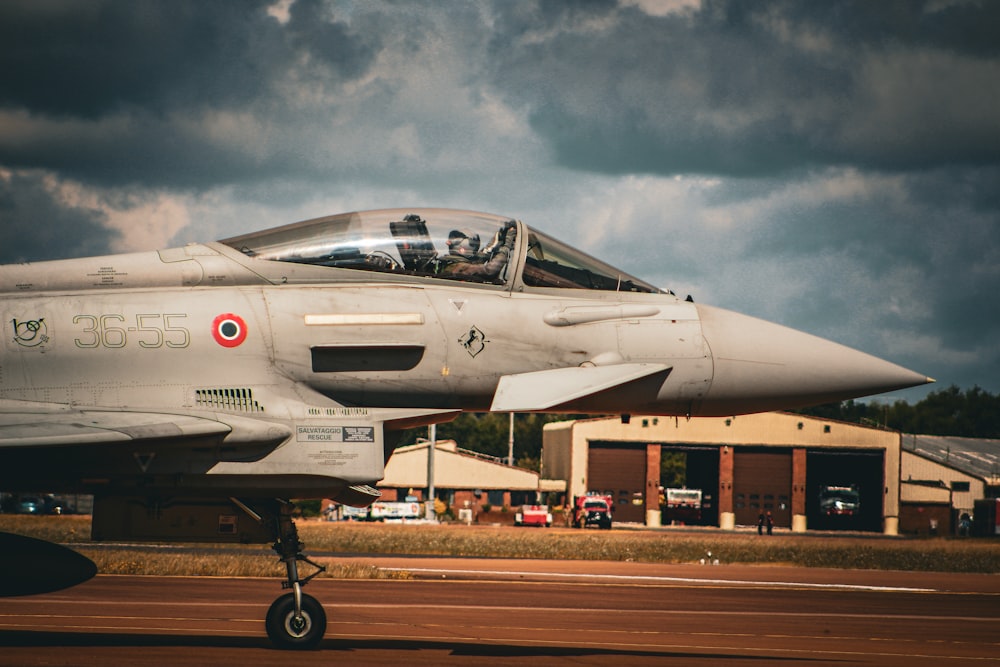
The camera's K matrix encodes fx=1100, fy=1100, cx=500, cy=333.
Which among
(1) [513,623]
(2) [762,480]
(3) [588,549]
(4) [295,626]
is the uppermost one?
(2) [762,480]

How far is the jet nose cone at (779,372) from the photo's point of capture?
397 inches

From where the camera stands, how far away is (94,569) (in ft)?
32.0

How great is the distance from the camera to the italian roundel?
9.81 meters

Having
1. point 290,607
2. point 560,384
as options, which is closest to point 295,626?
point 290,607

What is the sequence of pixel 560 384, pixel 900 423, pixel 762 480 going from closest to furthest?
pixel 560 384
pixel 762 480
pixel 900 423

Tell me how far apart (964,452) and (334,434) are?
4210 inches

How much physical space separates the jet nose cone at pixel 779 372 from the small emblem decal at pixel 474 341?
2.05 metres

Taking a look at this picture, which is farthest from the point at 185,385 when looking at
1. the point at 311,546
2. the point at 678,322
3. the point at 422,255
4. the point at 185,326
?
the point at 311,546

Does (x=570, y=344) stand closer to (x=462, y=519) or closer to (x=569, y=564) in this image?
(x=569, y=564)

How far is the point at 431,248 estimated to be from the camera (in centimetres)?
1040

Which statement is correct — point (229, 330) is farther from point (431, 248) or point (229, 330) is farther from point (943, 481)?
point (943, 481)

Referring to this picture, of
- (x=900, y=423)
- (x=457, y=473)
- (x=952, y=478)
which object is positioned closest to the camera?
(x=457, y=473)

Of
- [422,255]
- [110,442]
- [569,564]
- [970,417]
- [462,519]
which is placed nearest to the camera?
[110,442]

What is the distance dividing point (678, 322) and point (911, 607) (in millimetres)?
13598
